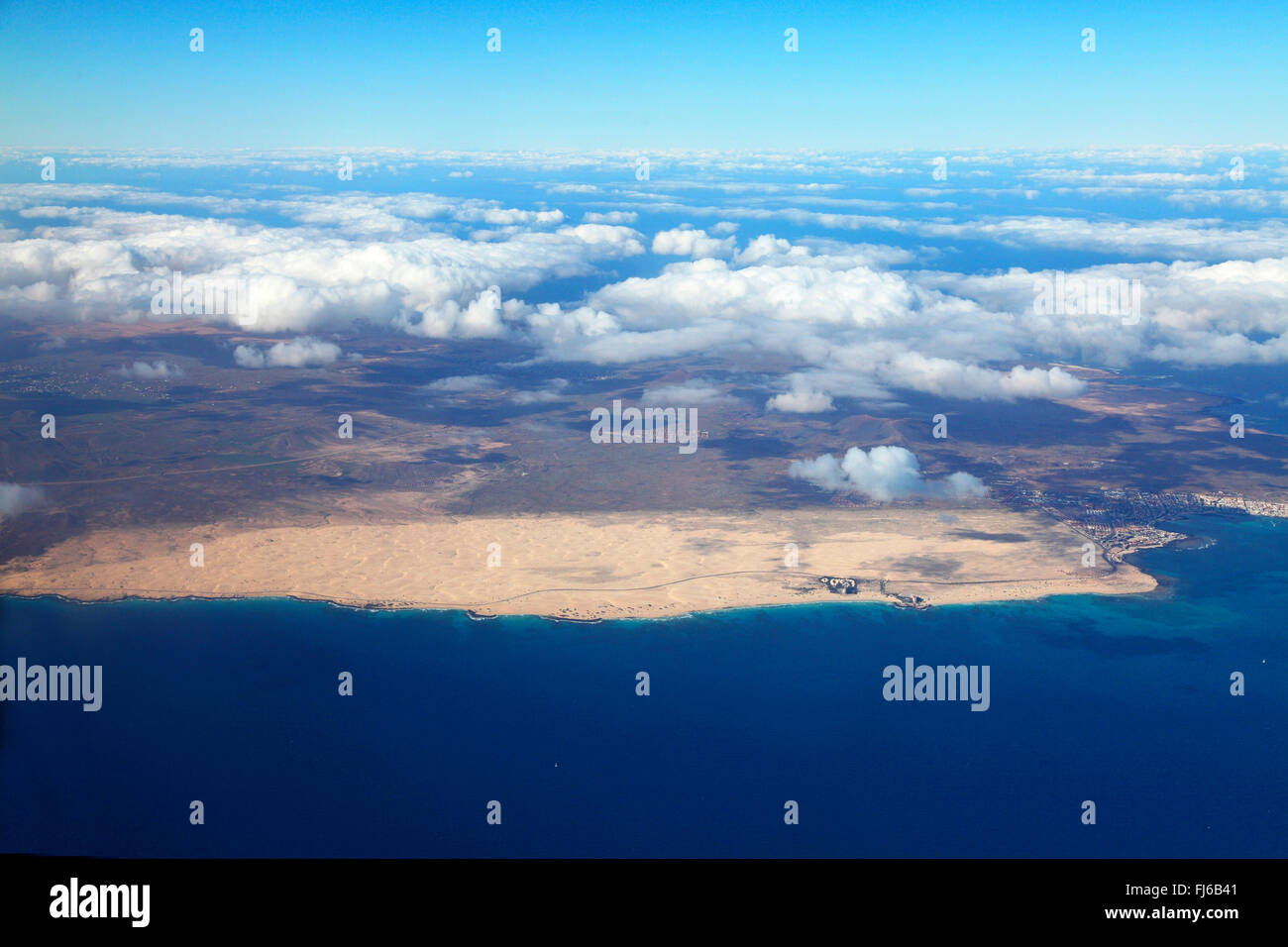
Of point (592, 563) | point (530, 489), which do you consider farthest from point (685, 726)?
point (530, 489)

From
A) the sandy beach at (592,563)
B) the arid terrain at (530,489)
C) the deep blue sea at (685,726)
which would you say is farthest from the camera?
the arid terrain at (530,489)

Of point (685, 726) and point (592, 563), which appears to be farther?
point (592, 563)

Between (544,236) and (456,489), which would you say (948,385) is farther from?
(544,236)

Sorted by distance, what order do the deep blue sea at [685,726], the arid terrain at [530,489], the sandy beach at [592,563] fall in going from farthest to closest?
1. the arid terrain at [530,489]
2. the sandy beach at [592,563]
3. the deep blue sea at [685,726]

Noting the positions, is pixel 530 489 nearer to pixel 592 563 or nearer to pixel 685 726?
pixel 592 563

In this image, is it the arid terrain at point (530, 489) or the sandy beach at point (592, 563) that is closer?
the sandy beach at point (592, 563)

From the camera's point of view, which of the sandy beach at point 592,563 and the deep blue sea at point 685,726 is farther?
the sandy beach at point 592,563
